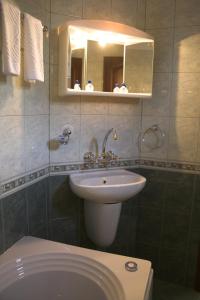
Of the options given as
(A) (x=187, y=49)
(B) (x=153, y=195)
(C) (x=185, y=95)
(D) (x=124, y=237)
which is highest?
(A) (x=187, y=49)

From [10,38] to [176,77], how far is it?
4.30ft

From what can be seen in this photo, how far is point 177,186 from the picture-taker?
7.34 ft

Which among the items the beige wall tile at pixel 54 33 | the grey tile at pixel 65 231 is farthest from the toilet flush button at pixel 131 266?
the beige wall tile at pixel 54 33

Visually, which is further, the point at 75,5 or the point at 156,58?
the point at 156,58

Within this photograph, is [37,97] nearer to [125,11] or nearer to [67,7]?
[67,7]

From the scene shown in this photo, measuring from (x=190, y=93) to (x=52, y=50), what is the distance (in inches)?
43.6

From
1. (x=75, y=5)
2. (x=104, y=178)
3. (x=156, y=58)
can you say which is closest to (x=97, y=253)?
(x=104, y=178)

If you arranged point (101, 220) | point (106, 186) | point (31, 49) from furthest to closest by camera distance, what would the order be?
point (101, 220), point (106, 186), point (31, 49)

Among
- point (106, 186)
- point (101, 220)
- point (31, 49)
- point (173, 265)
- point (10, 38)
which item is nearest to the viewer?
point (10, 38)

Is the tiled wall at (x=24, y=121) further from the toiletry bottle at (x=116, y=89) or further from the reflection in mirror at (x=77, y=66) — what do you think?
the toiletry bottle at (x=116, y=89)

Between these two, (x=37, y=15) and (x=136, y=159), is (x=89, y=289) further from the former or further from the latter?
(x=37, y=15)

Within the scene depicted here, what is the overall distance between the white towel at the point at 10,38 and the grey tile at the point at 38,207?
817 mm

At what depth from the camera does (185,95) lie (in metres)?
2.13

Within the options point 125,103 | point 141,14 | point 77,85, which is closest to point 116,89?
point 125,103
